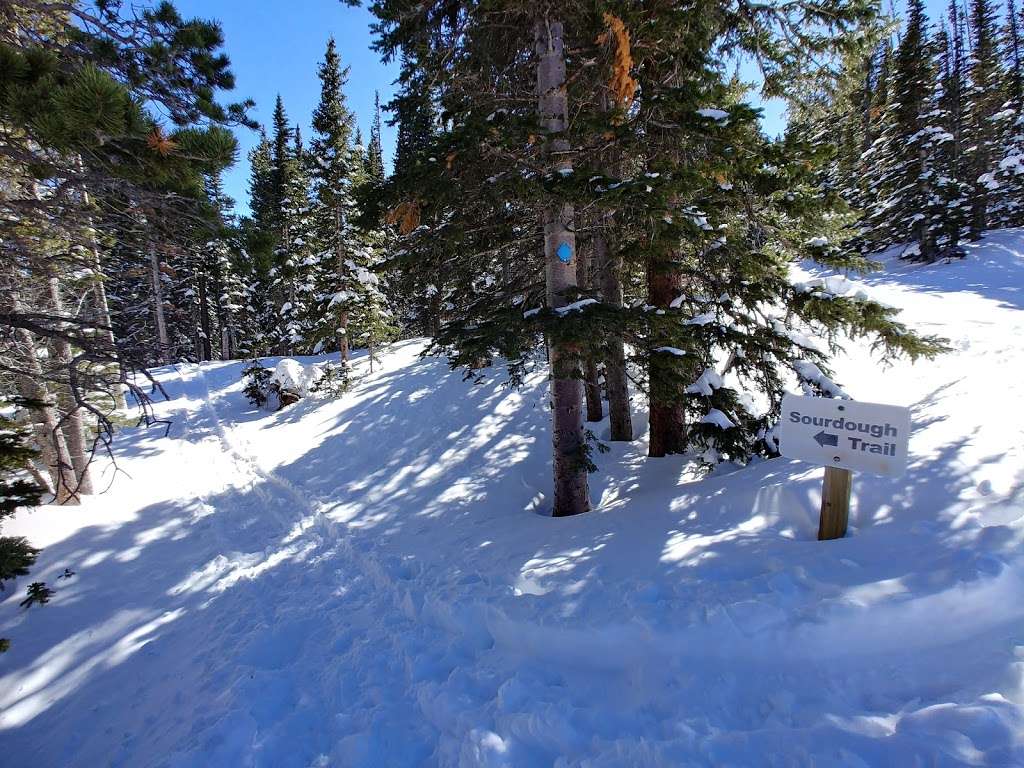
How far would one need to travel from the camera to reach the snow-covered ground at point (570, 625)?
3176 millimetres

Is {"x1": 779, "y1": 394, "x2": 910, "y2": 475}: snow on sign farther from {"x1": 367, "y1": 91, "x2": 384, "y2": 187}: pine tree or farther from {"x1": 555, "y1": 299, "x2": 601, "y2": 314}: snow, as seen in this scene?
{"x1": 367, "y1": 91, "x2": 384, "y2": 187}: pine tree

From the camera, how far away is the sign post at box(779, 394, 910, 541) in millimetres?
4035

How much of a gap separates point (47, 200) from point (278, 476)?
906 centimetres

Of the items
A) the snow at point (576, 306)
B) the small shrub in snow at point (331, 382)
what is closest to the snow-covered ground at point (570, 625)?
the snow at point (576, 306)

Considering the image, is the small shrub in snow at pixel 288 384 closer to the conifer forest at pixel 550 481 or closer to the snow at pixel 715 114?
the conifer forest at pixel 550 481

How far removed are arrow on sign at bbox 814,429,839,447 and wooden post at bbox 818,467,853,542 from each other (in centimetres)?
27

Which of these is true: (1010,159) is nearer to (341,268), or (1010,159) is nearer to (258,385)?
(341,268)

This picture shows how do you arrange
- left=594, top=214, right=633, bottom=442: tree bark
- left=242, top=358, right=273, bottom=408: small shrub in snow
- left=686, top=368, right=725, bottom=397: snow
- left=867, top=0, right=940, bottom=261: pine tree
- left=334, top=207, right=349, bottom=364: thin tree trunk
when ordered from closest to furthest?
left=686, top=368, right=725, bottom=397: snow
left=594, top=214, right=633, bottom=442: tree bark
left=334, top=207, right=349, bottom=364: thin tree trunk
left=242, top=358, right=273, bottom=408: small shrub in snow
left=867, top=0, right=940, bottom=261: pine tree

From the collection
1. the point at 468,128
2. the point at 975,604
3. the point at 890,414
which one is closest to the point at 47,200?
the point at 468,128

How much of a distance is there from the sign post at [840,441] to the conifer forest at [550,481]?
3 cm

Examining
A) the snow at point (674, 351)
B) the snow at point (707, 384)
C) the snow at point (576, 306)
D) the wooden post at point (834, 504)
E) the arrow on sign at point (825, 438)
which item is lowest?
the wooden post at point (834, 504)

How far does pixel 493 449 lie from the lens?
11266mm

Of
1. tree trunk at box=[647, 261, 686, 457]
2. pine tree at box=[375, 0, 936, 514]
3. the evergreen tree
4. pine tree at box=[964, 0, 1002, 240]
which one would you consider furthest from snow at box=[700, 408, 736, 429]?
pine tree at box=[964, 0, 1002, 240]

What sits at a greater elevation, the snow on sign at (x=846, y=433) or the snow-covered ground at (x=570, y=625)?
the snow on sign at (x=846, y=433)
